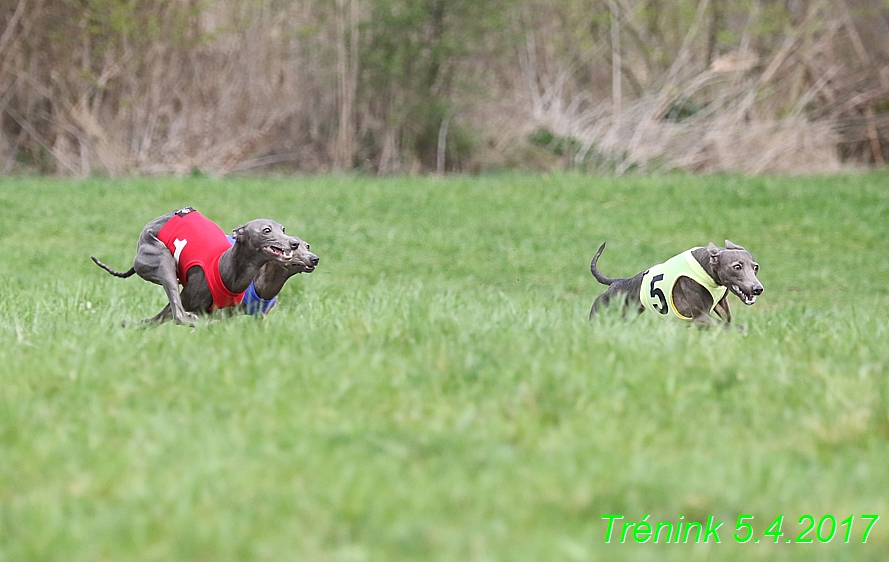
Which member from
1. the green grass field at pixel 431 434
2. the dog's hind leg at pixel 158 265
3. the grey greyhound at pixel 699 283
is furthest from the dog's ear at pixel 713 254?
the dog's hind leg at pixel 158 265

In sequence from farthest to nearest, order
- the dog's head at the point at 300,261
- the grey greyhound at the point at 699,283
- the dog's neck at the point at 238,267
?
the grey greyhound at the point at 699,283
the dog's neck at the point at 238,267
the dog's head at the point at 300,261

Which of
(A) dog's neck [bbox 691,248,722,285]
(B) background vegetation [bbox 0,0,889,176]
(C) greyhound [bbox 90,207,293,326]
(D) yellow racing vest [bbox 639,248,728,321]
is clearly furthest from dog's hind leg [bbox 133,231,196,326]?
(B) background vegetation [bbox 0,0,889,176]

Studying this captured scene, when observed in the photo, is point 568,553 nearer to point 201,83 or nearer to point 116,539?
point 116,539

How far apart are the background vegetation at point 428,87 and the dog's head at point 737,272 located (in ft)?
42.3

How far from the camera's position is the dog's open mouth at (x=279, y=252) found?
5.82 metres

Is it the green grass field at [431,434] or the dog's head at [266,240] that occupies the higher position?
the dog's head at [266,240]

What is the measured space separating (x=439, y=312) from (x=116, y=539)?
2.75 metres

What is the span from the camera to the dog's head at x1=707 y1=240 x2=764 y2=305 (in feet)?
20.2

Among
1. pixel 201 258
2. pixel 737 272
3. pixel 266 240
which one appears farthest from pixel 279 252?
pixel 737 272

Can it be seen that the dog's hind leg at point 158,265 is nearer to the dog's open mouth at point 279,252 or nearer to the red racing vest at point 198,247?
the red racing vest at point 198,247

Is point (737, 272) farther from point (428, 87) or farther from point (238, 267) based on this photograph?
point (428, 87)

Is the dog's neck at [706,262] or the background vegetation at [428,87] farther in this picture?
the background vegetation at [428,87]

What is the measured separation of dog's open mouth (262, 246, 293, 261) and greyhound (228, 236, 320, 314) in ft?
0.07

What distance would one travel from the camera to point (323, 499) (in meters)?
3.05
